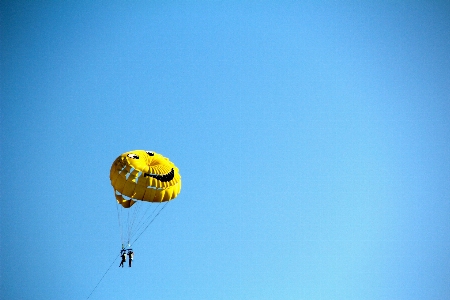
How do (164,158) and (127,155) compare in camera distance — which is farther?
(164,158)

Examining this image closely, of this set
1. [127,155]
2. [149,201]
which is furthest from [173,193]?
[127,155]

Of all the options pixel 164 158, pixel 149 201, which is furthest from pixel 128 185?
pixel 164 158

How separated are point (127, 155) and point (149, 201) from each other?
145 inches

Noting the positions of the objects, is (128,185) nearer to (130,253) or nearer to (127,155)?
(127,155)

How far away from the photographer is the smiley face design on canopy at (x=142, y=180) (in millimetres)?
27625

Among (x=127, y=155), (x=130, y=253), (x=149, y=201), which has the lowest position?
(x=130, y=253)

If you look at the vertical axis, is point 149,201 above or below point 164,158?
below

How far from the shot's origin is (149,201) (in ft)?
92.4

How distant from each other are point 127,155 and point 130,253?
696 cm

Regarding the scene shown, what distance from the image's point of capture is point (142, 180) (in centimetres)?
2756

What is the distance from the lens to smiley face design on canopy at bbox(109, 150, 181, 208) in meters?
27.6

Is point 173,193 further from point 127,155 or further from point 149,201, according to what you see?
point 127,155

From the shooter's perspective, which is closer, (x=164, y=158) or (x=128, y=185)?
(x=128, y=185)

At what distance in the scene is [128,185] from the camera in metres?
27.6
